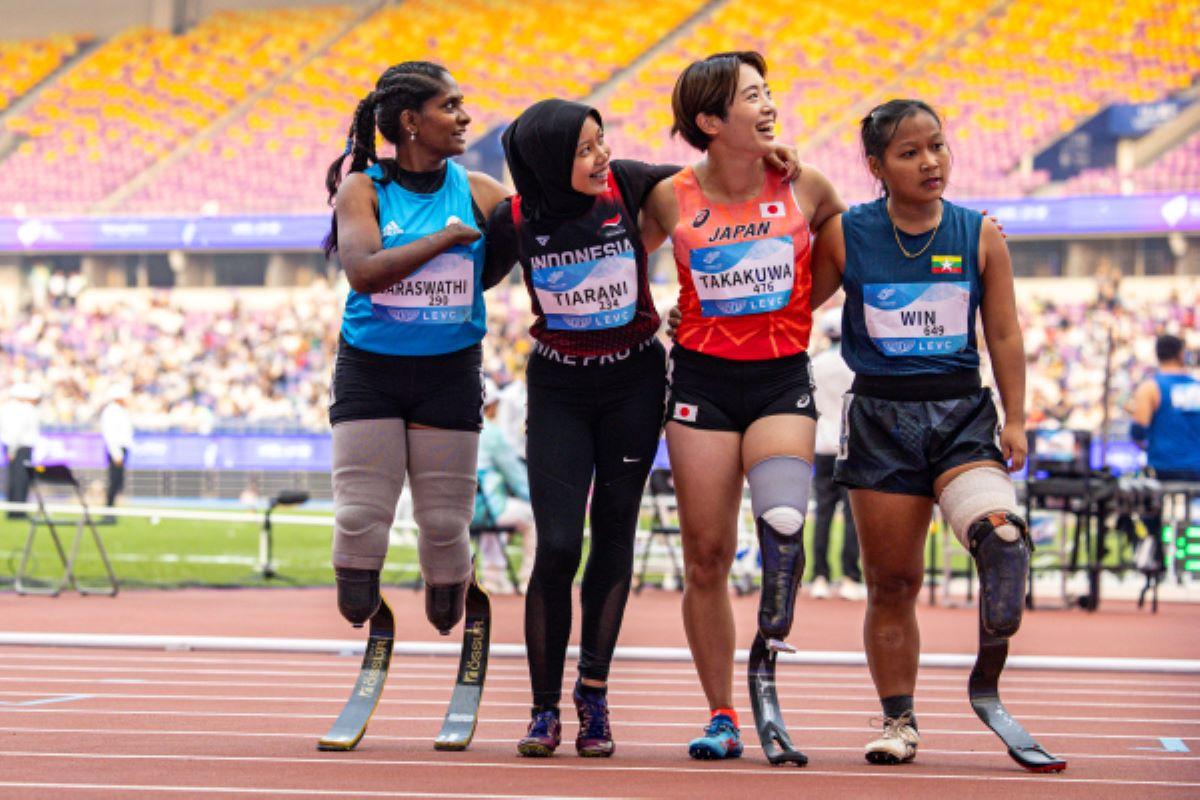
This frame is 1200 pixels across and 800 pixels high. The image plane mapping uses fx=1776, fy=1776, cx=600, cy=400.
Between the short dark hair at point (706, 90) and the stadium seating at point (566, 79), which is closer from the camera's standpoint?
the short dark hair at point (706, 90)

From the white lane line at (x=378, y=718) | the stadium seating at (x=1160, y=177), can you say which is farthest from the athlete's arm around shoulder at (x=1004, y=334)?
the stadium seating at (x=1160, y=177)

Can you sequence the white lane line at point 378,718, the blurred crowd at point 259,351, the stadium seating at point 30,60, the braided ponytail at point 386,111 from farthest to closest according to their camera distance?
1. the stadium seating at point 30,60
2. the blurred crowd at point 259,351
3. the white lane line at point 378,718
4. the braided ponytail at point 386,111

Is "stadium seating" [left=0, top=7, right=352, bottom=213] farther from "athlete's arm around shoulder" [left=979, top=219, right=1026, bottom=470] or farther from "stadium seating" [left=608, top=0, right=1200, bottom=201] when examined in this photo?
"athlete's arm around shoulder" [left=979, top=219, right=1026, bottom=470]

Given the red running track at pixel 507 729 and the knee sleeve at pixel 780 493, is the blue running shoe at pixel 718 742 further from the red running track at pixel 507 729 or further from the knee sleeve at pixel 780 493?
the knee sleeve at pixel 780 493

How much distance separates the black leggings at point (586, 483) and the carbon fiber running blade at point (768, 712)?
0.42 m

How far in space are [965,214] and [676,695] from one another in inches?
101

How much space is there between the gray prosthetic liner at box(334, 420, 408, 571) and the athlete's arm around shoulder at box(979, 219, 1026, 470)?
1.63 meters

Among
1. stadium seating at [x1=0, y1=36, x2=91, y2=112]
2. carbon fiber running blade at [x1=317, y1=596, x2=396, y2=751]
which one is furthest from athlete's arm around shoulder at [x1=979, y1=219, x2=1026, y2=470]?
stadium seating at [x1=0, y1=36, x2=91, y2=112]

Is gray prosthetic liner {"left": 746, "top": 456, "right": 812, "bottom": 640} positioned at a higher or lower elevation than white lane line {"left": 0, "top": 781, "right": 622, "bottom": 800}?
higher

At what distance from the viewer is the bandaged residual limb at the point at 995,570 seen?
14.6 feet

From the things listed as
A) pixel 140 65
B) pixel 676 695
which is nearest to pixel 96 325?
pixel 140 65

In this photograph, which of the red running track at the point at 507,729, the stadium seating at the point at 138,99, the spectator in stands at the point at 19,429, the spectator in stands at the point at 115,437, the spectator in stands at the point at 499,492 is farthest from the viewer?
the stadium seating at the point at 138,99

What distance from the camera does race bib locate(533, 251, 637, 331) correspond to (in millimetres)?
4719

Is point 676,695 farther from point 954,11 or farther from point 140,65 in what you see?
point 140,65
